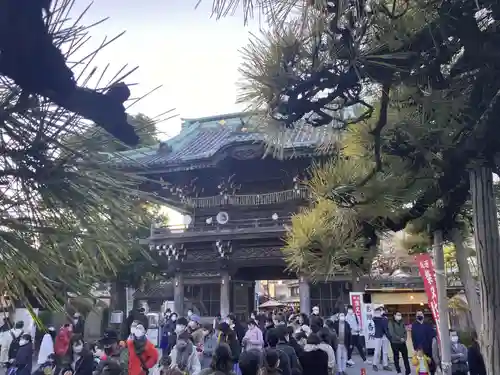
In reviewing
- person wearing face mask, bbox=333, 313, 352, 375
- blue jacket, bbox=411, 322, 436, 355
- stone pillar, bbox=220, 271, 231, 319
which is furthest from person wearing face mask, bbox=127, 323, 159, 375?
stone pillar, bbox=220, 271, 231, 319

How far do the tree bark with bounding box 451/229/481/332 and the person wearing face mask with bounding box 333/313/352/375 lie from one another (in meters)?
6.46

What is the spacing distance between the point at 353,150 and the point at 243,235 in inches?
458

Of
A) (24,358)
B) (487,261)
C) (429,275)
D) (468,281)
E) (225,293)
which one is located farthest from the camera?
(225,293)

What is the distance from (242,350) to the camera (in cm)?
777

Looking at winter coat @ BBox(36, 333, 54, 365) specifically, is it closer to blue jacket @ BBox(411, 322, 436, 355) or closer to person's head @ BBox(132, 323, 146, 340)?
person's head @ BBox(132, 323, 146, 340)

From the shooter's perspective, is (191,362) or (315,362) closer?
(315,362)

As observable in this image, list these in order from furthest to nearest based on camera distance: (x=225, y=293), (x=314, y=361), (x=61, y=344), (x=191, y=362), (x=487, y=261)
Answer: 1. (x=225, y=293)
2. (x=61, y=344)
3. (x=191, y=362)
4. (x=314, y=361)
5. (x=487, y=261)

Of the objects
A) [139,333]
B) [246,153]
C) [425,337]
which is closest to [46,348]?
[139,333]

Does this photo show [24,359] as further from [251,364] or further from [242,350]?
[251,364]

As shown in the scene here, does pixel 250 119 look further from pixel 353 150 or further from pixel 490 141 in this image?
pixel 490 141

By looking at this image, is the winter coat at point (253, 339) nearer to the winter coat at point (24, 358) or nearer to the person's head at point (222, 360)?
the winter coat at point (24, 358)

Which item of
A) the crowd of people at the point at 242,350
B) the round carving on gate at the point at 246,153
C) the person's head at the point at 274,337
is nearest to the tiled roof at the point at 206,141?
the round carving on gate at the point at 246,153

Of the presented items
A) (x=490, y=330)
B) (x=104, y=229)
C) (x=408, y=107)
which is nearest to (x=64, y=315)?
(x=104, y=229)

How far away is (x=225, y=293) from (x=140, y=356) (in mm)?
10070
